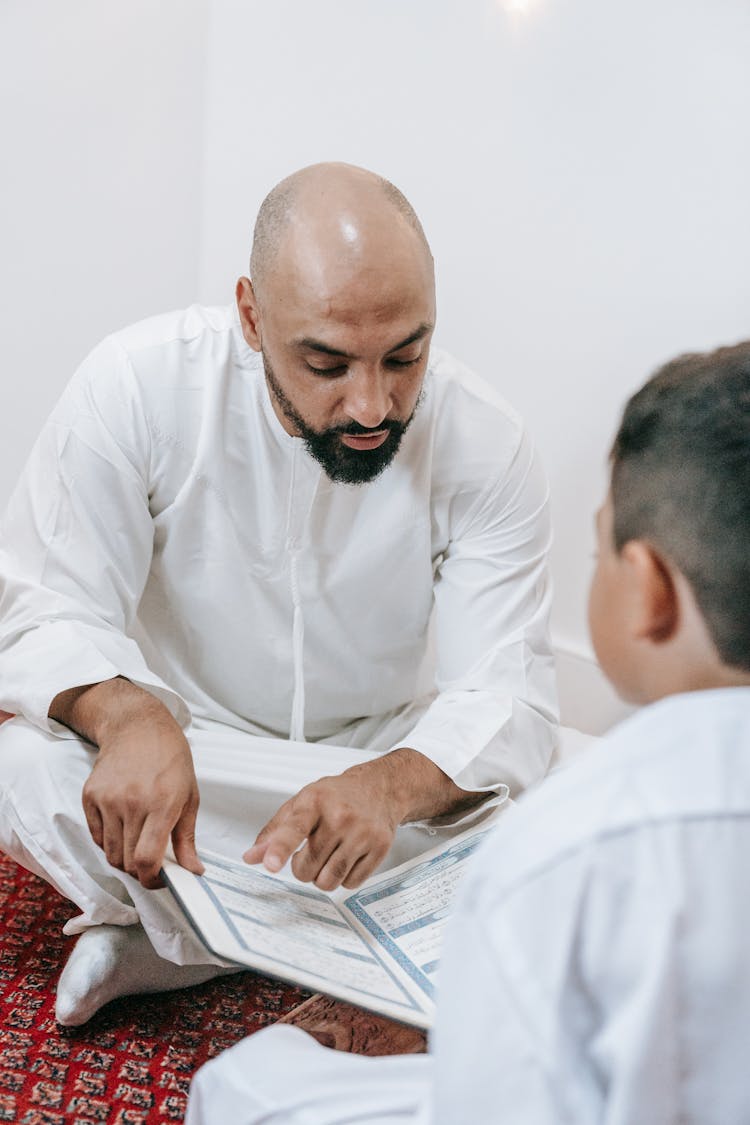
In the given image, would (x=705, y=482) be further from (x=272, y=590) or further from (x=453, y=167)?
(x=453, y=167)

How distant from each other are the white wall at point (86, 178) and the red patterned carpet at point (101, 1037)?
153 centimetres

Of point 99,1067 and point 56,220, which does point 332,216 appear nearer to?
point 99,1067

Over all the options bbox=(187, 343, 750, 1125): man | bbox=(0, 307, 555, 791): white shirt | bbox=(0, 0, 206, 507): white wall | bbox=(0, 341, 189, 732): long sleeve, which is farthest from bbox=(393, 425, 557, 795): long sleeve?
bbox=(0, 0, 206, 507): white wall

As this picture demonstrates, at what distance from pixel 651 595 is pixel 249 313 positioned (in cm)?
113

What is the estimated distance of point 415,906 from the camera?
55.5 inches

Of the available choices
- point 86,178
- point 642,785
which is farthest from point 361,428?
point 86,178

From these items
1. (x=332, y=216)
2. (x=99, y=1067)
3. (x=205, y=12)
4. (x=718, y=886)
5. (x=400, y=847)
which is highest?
(x=205, y=12)

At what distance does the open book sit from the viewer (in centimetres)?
116

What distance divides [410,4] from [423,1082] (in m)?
2.35

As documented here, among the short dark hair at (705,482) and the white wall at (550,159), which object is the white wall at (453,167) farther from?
the short dark hair at (705,482)

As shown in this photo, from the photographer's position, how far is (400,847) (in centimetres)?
171

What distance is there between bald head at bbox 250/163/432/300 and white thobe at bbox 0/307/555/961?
0.23 metres

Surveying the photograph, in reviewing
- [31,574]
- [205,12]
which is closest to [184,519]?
[31,574]

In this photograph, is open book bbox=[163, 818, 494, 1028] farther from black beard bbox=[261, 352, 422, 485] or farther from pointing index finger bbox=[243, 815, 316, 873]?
black beard bbox=[261, 352, 422, 485]
